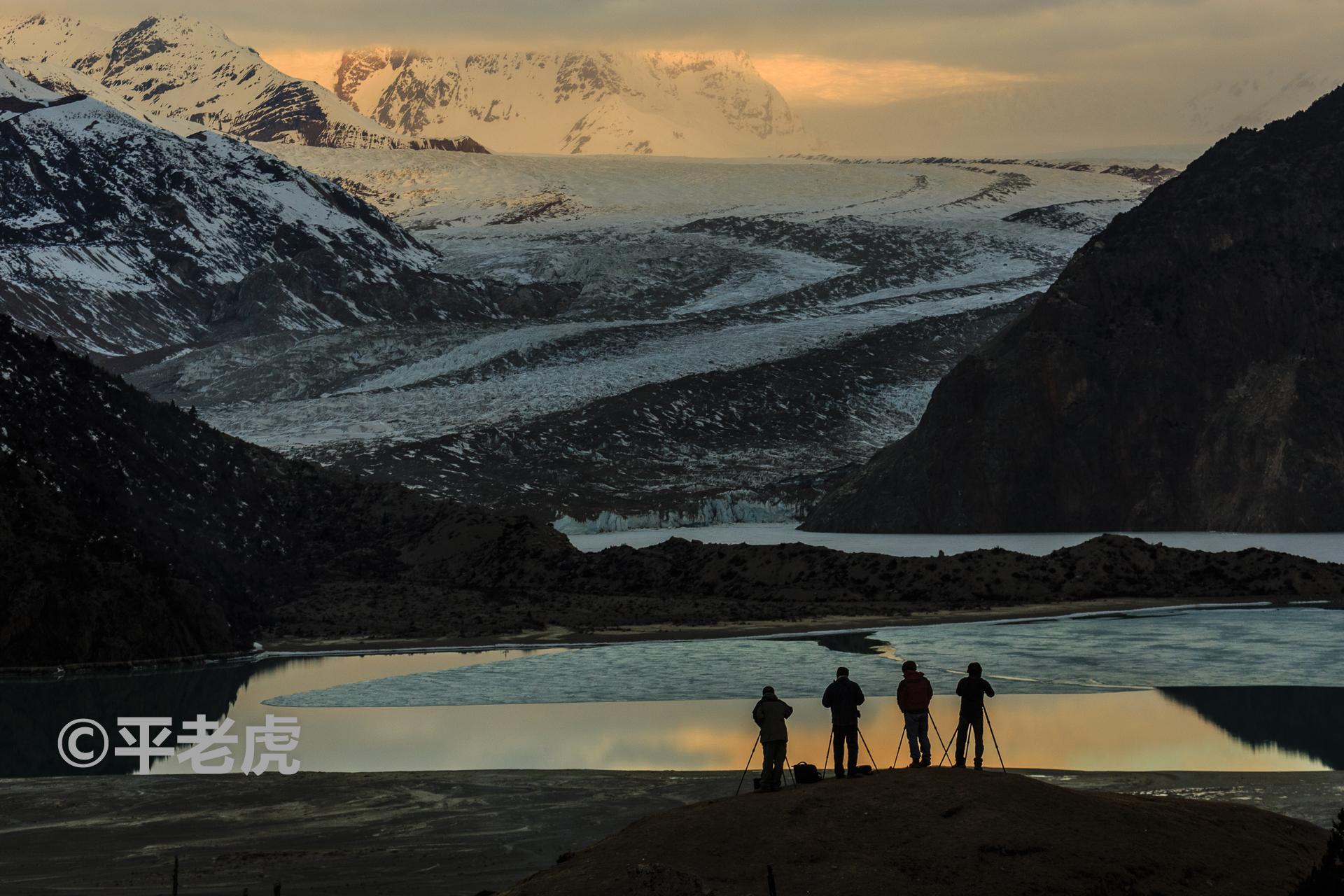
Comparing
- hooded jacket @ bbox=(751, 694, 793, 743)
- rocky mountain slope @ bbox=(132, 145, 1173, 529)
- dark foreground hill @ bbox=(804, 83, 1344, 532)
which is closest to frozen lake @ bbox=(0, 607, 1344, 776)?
hooded jacket @ bbox=(751, 694, 793, 743)

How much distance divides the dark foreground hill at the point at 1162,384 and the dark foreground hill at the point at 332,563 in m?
13.7

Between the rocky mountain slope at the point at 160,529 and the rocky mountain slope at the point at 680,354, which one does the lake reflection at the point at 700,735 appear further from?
the rocky mountain slope at the point at 680,354

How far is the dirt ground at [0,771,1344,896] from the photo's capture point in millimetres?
17688

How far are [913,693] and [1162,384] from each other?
51.9m

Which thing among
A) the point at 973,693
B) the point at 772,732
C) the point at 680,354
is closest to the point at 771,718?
the point at 772,732

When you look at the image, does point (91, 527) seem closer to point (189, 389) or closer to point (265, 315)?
point (189, 389)

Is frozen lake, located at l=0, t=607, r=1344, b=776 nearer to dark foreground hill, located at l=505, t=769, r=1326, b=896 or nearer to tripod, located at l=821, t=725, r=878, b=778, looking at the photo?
tripod, located at l=821, t=725, r=878, b=778

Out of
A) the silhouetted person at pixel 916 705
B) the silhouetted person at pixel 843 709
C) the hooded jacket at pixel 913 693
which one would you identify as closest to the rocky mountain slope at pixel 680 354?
the silhouetted person at pixel 916 705

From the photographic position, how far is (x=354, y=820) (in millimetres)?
20703

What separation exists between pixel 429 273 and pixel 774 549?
359ft

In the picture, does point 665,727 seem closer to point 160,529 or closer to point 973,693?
point 973,693

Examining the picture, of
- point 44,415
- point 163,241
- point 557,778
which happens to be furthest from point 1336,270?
point 163,241

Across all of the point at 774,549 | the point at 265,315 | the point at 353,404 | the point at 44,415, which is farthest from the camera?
the point at 265,315

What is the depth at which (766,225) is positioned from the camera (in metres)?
159
